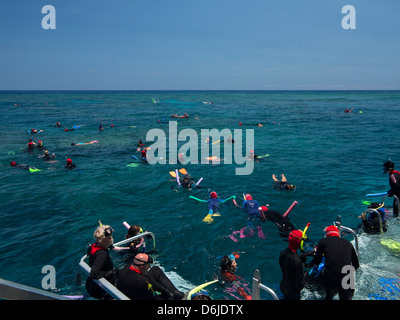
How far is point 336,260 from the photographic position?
548 cm

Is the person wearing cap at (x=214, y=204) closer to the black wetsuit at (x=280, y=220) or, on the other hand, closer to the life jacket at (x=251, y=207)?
the life jacket at (x=251, y=207)

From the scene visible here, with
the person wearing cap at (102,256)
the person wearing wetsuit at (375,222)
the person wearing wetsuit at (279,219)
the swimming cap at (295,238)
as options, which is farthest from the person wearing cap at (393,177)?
the person wearing cap at (102,256)

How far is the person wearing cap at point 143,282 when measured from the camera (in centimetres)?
503

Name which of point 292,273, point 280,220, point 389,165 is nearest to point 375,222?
point 389,165

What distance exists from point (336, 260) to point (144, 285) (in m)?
3.94

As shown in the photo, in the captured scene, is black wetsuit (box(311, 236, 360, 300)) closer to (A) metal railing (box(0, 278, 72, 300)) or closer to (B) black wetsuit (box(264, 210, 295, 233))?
(B) black wetsuit (box(264, 210, 295, 233))

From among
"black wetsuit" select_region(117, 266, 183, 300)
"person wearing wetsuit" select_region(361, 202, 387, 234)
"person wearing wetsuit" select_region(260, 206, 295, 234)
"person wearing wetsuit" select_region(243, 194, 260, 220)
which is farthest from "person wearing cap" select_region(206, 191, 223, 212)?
"black wetsuit" select_region(117, 266, 183, 300)

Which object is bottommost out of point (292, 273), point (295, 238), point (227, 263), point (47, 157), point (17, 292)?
point (227, 263)

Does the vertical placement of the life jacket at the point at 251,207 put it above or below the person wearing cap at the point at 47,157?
below

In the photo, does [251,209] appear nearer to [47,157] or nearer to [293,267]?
[293,267]

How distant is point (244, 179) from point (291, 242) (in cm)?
1214

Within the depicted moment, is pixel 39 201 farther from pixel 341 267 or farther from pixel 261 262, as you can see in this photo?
pixel 341 267

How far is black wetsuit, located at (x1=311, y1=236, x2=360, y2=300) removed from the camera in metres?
5.46

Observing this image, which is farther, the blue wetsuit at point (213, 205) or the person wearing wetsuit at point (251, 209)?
the blue wetsuit at point (213, 205)
